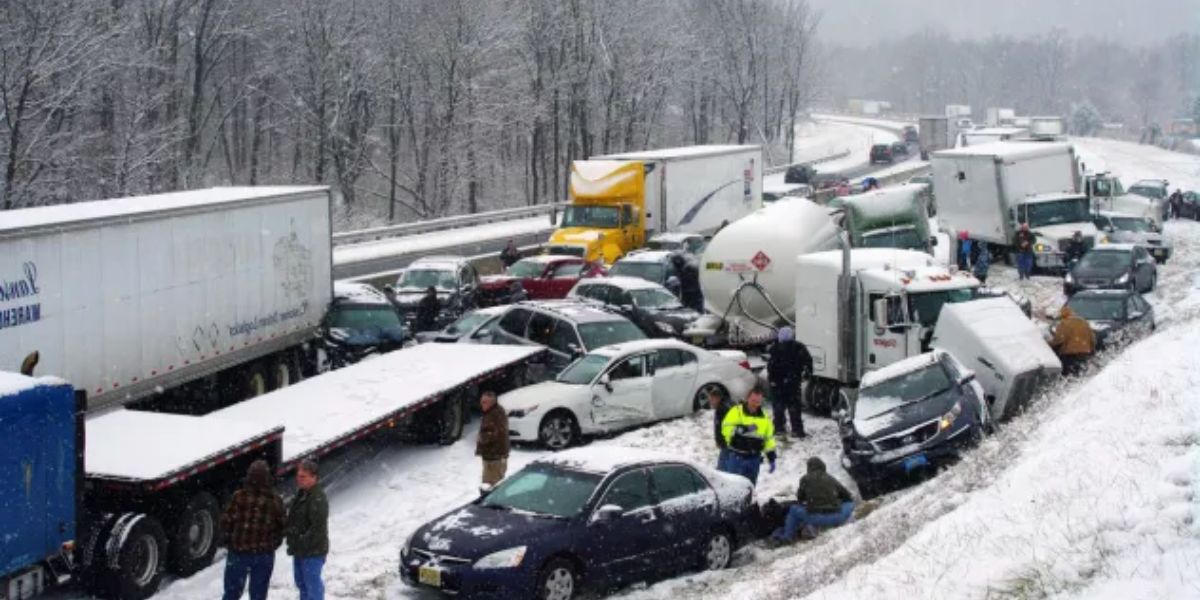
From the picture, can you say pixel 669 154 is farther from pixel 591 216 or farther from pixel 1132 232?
pixel 1132 232

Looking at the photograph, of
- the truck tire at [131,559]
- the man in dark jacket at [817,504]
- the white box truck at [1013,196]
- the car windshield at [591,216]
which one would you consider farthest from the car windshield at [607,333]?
the white box truck at [1013,196]

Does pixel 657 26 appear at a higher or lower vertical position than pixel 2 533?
higher

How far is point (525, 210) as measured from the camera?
55062mm

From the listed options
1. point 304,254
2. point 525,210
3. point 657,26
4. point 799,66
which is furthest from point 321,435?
point 799,66

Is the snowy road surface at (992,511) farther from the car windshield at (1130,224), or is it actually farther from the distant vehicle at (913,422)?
the car windshield at (1130,224)

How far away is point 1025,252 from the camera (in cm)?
3356

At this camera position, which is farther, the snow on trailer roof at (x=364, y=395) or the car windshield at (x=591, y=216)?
the car windshield at (x=591, y=216)

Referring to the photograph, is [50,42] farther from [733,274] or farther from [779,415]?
[779,415]

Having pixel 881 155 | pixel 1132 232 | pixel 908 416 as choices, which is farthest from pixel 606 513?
pixel 881 155

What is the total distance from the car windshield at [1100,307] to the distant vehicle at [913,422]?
8.05 meters

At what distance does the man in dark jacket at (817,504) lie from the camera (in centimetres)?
1427

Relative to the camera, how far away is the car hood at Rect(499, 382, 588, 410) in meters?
18.6

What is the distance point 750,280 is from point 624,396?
6.41 m

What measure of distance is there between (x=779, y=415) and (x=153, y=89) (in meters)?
48.0
